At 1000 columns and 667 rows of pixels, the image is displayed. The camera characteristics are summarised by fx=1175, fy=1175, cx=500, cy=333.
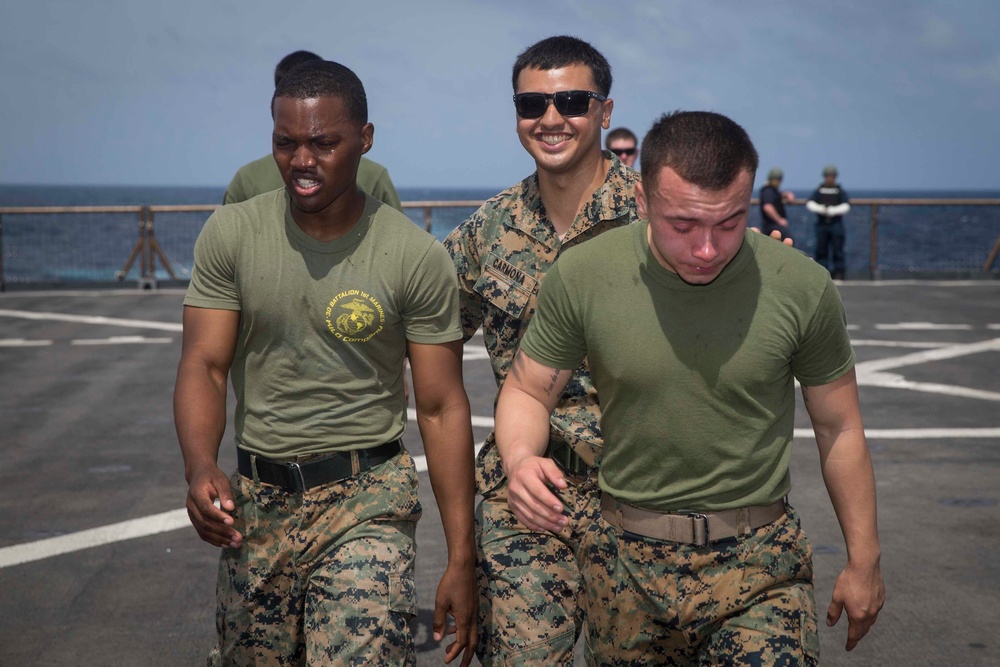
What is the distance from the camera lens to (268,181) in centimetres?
631

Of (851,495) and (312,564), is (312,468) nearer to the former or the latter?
(312,564)

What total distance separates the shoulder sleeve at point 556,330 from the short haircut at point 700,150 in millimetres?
423

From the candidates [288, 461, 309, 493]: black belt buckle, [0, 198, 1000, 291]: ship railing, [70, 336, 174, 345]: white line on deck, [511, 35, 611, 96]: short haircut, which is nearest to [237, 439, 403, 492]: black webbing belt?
[288, 461, 309, 493]: black belt buckle

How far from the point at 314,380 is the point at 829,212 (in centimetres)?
1965

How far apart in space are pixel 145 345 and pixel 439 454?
38.0ft

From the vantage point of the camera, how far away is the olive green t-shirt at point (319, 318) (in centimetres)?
380

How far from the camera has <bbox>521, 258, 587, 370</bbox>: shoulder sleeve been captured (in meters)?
3.49

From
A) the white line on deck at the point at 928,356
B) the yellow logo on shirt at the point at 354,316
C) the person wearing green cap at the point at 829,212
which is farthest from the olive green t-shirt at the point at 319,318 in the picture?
the person wearing green cap at the point at 829,212

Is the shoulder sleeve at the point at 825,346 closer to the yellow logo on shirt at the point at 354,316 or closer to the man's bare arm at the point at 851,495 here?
the man's bare arm at the point at 851,495

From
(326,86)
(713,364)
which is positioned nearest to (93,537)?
(326,86)

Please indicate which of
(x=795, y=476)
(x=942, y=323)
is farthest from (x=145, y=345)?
(x=942, y=323)

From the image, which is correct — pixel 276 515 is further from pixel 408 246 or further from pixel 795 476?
pixel 795 476

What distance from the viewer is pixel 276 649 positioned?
12.7 feet

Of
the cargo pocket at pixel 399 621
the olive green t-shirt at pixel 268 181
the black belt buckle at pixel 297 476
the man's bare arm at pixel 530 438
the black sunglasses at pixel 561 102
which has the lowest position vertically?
the cargo pocket at pixel 399 621
